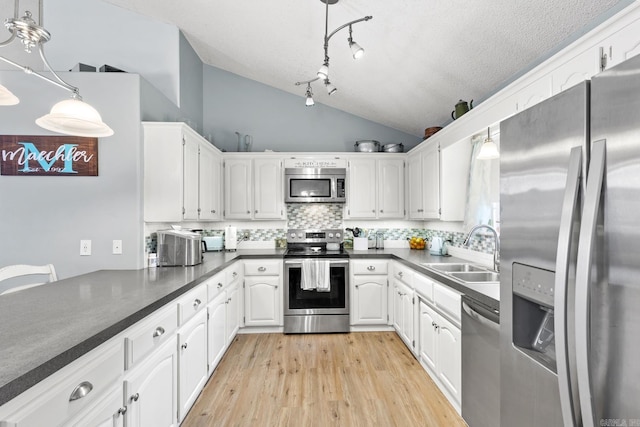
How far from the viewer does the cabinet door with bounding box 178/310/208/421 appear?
1.88 metres

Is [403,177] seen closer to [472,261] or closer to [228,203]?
[472,261]

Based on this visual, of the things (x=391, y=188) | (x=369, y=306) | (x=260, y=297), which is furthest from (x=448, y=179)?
(x=260, y=297)

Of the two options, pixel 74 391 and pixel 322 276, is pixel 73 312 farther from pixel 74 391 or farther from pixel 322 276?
pixel 322 276

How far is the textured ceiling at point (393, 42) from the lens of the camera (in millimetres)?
1854

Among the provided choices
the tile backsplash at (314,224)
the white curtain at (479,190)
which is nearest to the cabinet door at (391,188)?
the tile backsplash at (314,224)

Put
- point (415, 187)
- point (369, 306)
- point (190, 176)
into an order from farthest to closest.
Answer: point (415, 187) → point (369, 306) → point (190, 176)

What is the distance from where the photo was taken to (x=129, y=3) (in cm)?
295

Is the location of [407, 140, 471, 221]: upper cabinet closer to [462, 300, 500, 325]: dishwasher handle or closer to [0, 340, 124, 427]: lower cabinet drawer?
[462, 300, 500, 325]: dishwasher handle

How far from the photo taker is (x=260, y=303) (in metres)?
3.50

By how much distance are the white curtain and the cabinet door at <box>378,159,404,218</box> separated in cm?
98

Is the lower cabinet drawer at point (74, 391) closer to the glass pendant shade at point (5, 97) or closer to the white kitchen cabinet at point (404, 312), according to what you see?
the glass pendant shade at point (5, 97)

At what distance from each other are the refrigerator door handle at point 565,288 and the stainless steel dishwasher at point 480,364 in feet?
2.58

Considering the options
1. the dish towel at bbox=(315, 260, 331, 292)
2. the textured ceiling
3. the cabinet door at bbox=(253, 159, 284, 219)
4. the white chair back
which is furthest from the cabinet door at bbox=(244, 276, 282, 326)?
the textured ceiling

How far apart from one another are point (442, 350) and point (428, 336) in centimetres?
27
